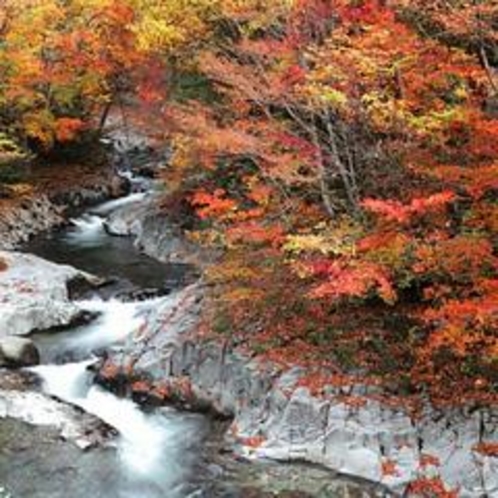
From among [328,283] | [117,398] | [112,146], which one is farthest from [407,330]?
[112,146]

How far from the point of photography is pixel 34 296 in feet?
61.6

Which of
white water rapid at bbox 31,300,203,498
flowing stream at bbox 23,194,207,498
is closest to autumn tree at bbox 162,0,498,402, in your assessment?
white water rapid at bbox 31,300,203,498

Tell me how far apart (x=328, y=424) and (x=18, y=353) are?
678 centimetres

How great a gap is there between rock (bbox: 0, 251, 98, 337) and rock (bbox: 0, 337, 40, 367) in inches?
41.5

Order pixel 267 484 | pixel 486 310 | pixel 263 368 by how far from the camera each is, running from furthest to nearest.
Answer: pixel 263 368 → pixel 267 484 → pixel 486 310

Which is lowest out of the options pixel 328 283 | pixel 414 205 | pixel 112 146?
pixel 112 146

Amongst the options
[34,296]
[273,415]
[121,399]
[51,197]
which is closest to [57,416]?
[121,399]

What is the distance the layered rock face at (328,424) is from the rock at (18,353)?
2.33 m

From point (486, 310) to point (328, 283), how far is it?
94.2 inches

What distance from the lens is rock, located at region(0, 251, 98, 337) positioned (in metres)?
17.6

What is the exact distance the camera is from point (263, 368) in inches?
537

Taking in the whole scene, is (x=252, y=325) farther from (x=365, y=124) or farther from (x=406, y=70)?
(x=406, y=70)

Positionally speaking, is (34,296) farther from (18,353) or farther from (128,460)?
(128,460)

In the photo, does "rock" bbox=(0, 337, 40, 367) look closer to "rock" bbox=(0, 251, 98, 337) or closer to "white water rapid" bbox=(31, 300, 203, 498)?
"white water rapid" bbox=(31, 300, 203, 498)
